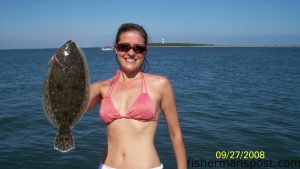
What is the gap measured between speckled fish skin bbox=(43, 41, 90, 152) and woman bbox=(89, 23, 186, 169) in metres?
0.56

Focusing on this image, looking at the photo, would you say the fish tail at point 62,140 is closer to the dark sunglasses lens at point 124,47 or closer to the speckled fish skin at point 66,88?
the speckled fish skin at point 66,88

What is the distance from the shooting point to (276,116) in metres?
15.8

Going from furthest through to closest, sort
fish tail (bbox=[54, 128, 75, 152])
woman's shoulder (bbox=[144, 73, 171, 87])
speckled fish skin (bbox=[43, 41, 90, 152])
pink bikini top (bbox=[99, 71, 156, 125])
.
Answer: woman's shoulder (bbox=[144, 73, 171, 87]) < pink bikini top (bbox=[99, 71, 156, 125]) < fish tail (bbox=[54, 128, 75, 152]) < speckled fish skin (bbox=[43, 41, 90, 152])

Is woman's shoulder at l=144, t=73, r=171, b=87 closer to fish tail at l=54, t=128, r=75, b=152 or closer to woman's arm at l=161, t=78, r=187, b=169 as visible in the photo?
woman's arm at l=161, t=78, r=187, b=169

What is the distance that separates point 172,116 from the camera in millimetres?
4445

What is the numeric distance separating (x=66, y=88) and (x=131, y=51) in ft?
3.28

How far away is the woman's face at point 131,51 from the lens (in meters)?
4.27

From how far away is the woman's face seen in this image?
4.27 metres

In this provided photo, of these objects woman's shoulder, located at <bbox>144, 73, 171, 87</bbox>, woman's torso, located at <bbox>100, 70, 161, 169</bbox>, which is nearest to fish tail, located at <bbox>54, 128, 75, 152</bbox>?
woman's torso, located at <bbox>100, 70, 161, 169</bbox>

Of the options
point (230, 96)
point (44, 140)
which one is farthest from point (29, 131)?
point (230, 96)

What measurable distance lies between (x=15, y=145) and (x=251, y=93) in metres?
16.6

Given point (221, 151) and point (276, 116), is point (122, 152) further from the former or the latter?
point (276, 116)

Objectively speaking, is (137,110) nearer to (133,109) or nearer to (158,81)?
(133,109)

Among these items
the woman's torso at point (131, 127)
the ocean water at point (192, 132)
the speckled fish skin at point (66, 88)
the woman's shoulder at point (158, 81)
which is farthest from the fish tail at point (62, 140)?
the ocean water at point (192, 132)
